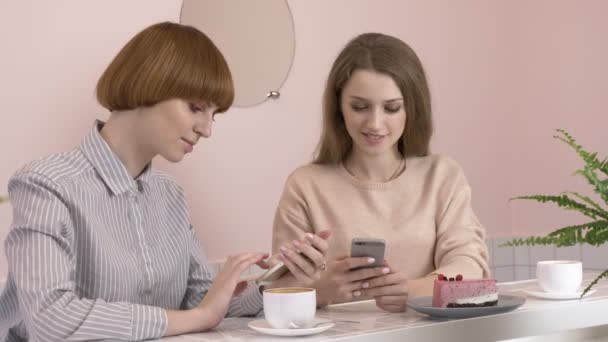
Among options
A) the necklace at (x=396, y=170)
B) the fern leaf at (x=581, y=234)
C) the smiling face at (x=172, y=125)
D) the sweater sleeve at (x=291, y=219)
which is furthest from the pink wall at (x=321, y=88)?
the fern leaf at (x=581, y=234)

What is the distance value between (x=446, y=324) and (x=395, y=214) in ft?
3.05

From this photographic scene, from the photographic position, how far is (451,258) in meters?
2.75

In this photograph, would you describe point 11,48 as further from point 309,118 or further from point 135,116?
point 309,118

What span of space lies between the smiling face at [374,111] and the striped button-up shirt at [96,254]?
0.63 meters

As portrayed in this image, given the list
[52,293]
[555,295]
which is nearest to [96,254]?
[52,293]

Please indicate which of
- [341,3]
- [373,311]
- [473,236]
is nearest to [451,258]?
[473,236]

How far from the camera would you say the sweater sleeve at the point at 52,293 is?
1.91 m

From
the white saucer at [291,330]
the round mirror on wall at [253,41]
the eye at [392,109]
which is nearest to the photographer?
the white saucer at [291,330]

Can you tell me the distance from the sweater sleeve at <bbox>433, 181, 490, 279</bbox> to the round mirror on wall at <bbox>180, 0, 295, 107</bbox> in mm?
934

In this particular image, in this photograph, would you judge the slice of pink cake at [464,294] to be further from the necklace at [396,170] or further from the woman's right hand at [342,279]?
the necklace at [396,170]

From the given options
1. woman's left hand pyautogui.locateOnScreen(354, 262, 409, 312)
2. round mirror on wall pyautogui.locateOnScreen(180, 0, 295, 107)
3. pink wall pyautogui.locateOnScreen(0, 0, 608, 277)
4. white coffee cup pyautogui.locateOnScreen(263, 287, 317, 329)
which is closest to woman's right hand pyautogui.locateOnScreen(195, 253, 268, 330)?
white coffee cup pyautogui.locateOnScreen(263, 287, 317, 329)

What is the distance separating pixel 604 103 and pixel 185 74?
2347mm

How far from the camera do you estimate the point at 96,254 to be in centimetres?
212

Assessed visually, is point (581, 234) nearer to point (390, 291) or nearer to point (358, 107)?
point (390, 291)
